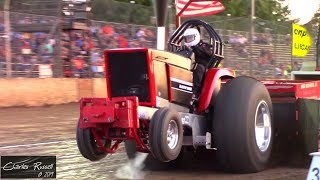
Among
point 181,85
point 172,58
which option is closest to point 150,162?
point 181,85

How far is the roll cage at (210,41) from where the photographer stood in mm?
7539

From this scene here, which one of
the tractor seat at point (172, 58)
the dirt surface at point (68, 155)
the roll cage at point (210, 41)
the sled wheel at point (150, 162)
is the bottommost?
the dirt surface at point (68, 155)

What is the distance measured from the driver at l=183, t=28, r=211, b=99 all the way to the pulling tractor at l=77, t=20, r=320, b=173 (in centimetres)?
7

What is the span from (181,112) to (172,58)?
2.16 feet

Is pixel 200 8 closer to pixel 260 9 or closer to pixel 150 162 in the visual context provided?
pixel 150 162

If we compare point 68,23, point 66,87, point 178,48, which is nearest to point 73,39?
point 68,23

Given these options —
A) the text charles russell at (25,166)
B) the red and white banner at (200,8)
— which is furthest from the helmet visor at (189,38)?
the red and white banner at (200,8)

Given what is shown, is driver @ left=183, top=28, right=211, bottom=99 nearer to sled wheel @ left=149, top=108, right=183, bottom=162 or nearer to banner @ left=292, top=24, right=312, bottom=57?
sled wheel @ left=149, top=108, right=183, bottom=162

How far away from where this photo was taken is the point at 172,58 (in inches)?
273

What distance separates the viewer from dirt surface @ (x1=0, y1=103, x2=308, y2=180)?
7.21 m

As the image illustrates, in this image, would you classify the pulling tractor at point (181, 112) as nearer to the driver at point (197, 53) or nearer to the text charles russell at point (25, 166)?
the driver at point (197, 53)

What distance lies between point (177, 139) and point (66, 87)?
42.2 feet

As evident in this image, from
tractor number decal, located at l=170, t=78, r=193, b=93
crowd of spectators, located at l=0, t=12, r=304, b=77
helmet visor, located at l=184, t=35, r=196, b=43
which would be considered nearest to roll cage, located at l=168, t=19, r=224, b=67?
helmet visor, located at l=184, t=35, r=196, b=43

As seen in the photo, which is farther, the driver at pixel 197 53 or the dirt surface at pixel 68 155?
the driver at pixel 197 53
